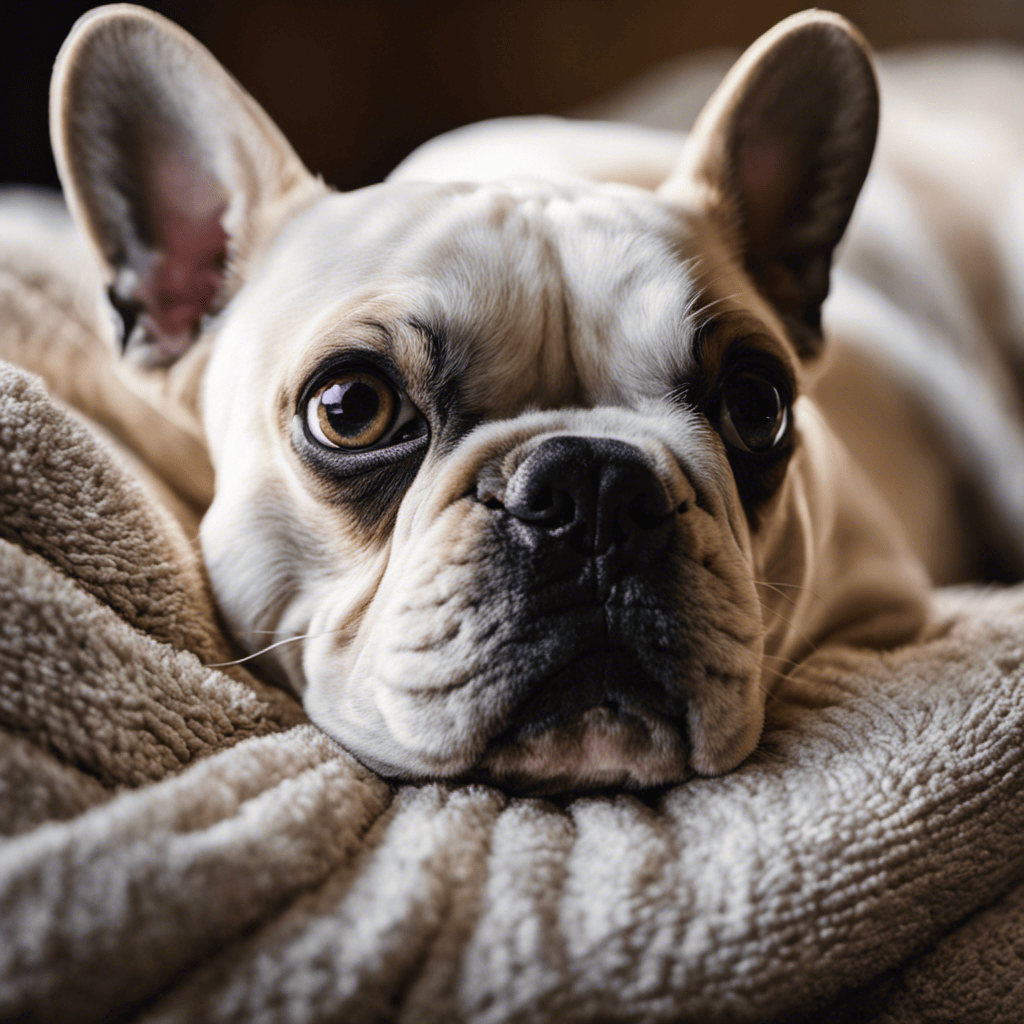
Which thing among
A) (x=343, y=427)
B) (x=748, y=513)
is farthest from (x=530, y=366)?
(x=748, y=513)

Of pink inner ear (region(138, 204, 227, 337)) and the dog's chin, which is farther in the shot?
pink inner ear (region(138, 204, 227, 337))

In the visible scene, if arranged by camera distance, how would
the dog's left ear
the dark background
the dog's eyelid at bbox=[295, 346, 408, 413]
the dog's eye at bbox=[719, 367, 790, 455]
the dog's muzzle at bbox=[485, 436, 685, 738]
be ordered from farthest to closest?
the dark background → the dog's left ear → the dog's eye at bbox=[719, 367, 790, 455] → the dog's eyelid at bbox=[295, 346, 408, 413] → the dog's muzzle at bbox=[485, 436, 685, 738]

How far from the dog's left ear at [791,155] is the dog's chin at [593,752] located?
0.77 metres

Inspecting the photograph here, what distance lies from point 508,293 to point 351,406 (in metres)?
0.23

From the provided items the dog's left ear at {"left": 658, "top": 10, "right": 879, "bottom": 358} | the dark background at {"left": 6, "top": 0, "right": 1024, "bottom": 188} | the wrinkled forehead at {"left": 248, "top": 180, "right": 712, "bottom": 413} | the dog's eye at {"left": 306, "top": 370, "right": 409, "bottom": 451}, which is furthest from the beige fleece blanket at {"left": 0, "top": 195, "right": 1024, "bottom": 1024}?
the dark background at {"left": 6, "top": 0, "right": 1024, "bottom": 188}

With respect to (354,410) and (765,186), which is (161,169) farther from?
(765,186)

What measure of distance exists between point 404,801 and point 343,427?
416 millimetres

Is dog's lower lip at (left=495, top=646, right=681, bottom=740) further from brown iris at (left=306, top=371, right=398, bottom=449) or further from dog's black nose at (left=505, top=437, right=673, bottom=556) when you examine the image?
brown iris at (left=306, top=371, right=398, bottom=449)

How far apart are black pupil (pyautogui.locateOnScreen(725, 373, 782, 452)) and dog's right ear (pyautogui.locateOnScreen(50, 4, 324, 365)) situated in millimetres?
702

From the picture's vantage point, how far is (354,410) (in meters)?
1.03

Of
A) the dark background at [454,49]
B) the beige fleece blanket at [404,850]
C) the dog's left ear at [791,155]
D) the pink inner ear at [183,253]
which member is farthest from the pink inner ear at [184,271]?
the dark background at [454,49]

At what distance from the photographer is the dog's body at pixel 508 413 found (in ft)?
2.95

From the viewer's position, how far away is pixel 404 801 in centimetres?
90

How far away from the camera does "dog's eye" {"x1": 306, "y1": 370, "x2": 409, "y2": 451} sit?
3.38ft
